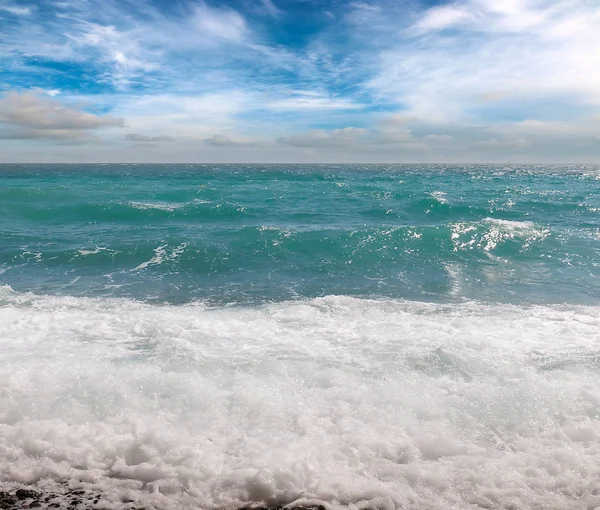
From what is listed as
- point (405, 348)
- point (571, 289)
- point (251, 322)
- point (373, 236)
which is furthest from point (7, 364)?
point (373, 236)

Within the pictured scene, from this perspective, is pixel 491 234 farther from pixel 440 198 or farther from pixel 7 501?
pixel 7 501

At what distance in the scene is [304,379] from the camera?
5684mm

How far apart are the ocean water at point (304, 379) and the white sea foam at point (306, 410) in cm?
2

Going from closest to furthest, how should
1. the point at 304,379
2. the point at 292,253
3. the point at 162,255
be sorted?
the point at 304,379
the point at 162,255
the point at 292,253

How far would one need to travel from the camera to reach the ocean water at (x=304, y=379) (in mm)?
3861

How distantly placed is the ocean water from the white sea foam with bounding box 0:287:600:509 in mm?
23

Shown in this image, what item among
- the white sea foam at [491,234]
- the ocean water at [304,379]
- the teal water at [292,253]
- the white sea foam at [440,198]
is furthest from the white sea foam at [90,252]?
the white sea foam at [440,198]

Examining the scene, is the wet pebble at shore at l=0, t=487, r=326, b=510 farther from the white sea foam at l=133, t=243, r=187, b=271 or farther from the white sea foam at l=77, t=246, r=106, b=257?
the white sea foam at l=77, t=246, r=106, b=257

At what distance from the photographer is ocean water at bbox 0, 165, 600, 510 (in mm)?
3861

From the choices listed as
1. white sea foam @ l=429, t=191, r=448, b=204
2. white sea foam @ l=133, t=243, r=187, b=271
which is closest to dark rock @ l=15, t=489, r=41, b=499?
white sea foam @ l=133, t=243, r=187, b=271

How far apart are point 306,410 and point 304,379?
76cm

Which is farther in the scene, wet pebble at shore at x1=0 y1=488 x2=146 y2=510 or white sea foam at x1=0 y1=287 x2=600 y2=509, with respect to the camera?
white sea foam at x1=0 y1=287 x2=600 y2=509

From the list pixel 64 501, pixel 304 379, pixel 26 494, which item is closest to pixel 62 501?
pixel 64 501

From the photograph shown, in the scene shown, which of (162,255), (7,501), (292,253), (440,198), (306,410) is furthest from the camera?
(440,198)
